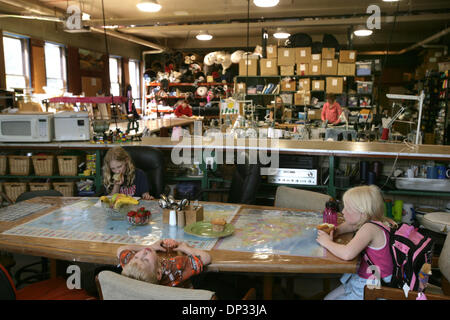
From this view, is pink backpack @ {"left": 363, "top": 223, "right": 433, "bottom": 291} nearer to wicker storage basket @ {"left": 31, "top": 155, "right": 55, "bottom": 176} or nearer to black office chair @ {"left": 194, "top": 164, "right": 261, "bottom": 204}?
black office chair @ {"left": 194, "top": 164, "right": 261, "bottom": 204}

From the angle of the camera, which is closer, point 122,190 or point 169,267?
point 169,267

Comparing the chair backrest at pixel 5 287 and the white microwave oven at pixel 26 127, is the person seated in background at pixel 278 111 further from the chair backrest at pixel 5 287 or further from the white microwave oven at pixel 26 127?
the chair backrest at pixel 5 287

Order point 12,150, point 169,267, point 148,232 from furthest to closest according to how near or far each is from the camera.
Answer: point 12,150, point 148,232, point 169,267

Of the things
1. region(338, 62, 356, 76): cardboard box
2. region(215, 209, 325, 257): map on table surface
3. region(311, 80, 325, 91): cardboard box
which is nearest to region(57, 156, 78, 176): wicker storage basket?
region(215, 209, 325, 257): map on table surface

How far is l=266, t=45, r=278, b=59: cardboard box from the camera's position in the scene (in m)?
9.15

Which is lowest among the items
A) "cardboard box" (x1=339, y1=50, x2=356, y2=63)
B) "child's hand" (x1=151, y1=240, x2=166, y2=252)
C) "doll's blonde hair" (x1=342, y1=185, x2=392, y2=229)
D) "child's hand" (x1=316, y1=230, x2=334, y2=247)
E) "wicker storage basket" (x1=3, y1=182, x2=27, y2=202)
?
"wicker storage basket" (x1=3, y1=182, x2=27, y2=202)

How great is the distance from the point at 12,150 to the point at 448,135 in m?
8.80

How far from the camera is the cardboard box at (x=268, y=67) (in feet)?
30.4

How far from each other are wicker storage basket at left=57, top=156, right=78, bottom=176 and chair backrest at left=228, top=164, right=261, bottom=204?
1.89m

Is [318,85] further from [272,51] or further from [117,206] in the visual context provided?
[117,206]
